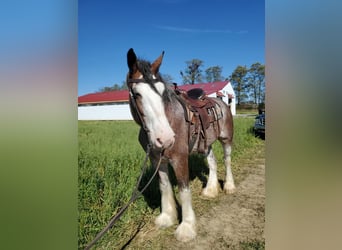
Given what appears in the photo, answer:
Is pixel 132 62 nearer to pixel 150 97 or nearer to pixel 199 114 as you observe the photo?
pixel 150 97

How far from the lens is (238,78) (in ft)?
3.29

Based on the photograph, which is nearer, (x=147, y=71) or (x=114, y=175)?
(x=147, y=71)

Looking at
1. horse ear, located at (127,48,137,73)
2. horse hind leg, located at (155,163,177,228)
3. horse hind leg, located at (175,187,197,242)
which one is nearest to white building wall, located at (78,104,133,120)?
horse ear, located at (127,48,137,73)

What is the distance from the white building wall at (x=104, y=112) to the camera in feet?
3.60

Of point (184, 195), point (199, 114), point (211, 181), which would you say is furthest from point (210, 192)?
point (199, 114)

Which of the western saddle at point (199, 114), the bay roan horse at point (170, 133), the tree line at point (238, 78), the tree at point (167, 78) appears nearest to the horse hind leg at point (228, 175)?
the bay roan horse at point (170, 133)

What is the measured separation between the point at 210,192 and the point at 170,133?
0.71m

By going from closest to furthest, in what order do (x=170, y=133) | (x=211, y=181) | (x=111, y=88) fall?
(x=170, y=133) < (x=111, y=88) < (x=211, y=181)

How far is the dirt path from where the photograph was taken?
3.53ft

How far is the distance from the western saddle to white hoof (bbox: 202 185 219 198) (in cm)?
25

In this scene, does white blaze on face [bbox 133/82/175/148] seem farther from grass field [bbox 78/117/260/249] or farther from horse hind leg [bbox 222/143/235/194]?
horse hind leg [bbox 222/143/235/194]

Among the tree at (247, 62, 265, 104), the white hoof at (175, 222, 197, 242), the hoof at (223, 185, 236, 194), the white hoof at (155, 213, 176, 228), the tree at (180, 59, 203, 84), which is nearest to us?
the tree at (247, 62, 265, 104)

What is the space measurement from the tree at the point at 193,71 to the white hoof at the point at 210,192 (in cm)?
74

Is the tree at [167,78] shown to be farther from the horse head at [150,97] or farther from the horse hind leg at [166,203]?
the horse hind leg at [166,203]
